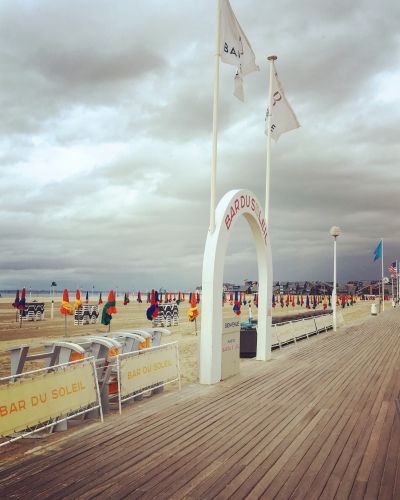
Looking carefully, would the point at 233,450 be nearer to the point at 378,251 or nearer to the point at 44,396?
the point at 44,396

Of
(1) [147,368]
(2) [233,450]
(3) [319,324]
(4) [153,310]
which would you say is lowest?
(2) [233,450]

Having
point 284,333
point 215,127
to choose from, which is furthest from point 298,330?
point 215,127

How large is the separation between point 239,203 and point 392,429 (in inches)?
221

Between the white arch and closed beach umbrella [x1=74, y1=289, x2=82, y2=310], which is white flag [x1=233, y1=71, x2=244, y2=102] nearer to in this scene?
the white arch

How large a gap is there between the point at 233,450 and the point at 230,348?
452 centimetres

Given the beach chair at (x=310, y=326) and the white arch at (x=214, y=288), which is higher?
the white arch at (x=214, y=288)

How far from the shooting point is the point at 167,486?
12.9ft

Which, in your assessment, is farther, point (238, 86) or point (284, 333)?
point (284, 333)

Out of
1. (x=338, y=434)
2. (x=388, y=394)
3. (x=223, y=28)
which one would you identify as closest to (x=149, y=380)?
(x=338, y=434)

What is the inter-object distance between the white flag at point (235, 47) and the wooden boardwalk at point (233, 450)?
22.5 feet

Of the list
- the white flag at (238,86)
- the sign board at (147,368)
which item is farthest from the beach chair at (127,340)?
the white flag at (238,86)

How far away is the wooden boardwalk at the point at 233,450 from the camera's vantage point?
3.90 metres

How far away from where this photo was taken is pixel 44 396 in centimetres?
517

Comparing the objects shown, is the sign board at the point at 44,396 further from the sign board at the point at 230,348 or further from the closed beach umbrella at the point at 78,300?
the closed beach umbrella at the point at 78,300
